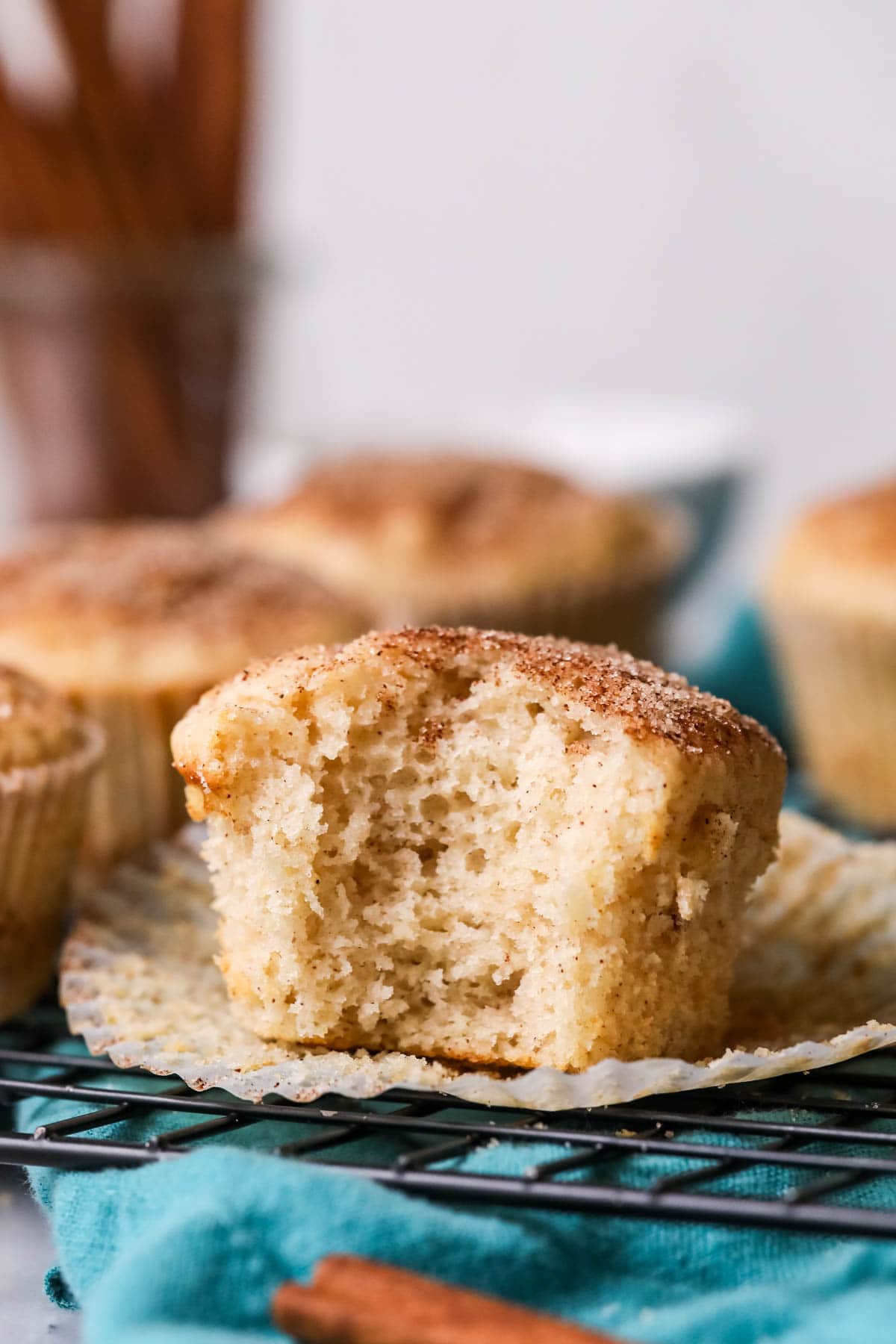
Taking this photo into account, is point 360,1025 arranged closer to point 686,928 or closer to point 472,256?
point 686,928

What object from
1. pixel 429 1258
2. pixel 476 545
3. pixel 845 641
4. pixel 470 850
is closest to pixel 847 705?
pixel 845 641

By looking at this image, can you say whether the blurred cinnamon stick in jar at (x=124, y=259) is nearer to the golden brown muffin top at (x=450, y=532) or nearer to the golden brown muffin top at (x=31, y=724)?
the golden brown muffin top at (x=450, y=532)

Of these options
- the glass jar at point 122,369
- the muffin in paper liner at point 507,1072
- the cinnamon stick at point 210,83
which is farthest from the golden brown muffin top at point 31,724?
the cinnamon stick at point 210,83

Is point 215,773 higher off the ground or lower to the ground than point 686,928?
higher

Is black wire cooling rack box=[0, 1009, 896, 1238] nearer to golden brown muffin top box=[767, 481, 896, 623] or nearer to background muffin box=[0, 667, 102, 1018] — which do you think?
background muffin box=[0, 667, 102, 1018]

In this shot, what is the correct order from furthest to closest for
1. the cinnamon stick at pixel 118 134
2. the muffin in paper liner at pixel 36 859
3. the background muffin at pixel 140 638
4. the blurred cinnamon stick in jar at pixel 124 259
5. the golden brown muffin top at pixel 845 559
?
the blurred cinnamon stick in jar at pixel 124 259 → the cinnamon stick at pixel 118 134 → the golden brown muffin top at pixel 845 559 → the background muffin at pixel 140 638 → the muffin in paper liner at pixel 36 859

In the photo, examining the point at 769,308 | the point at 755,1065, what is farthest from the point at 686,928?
the point at 769,308

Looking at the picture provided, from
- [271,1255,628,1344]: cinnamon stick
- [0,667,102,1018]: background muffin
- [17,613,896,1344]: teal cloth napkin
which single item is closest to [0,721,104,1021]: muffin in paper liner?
[0,667,102,1018]: background muffin
